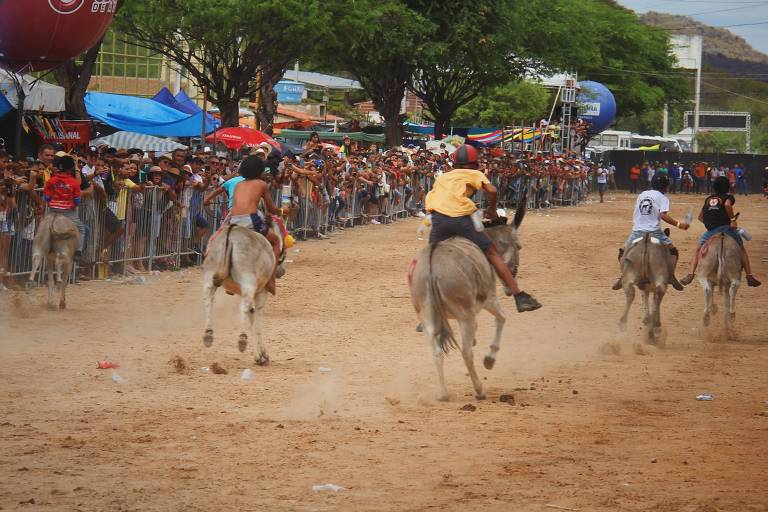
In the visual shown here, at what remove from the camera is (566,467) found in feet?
28.0

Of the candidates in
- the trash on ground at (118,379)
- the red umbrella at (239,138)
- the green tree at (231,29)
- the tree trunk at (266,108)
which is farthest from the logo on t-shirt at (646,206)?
the tree trunk at (266,108)

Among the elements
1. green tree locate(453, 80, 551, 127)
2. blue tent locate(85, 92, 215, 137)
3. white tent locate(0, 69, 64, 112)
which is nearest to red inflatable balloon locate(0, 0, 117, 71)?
white tent locate(0, 69, 64, 112)

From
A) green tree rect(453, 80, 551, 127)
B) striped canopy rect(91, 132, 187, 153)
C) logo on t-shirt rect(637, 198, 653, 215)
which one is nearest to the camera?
logo on t-shirt rect(637, 198, 653, 215)

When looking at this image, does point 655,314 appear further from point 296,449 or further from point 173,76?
point 173,76

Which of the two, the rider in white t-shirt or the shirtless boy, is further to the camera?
the rider in white t-shirt

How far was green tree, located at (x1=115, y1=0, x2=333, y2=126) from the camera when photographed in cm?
3478

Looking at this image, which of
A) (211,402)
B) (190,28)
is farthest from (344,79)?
(211,402)

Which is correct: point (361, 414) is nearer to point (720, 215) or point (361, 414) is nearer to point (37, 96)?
point (720, 215)

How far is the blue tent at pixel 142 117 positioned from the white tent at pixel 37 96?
9.46 metres

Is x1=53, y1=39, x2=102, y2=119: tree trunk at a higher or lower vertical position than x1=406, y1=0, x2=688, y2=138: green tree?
lower

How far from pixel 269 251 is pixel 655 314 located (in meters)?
5.27

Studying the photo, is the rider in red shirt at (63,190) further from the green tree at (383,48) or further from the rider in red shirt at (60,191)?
the green tree at (383,48)

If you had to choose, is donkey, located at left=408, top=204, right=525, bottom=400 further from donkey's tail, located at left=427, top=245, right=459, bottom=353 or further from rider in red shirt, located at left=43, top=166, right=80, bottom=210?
rider in red shirt, located at left=43, top=166, right=80, bottom=210

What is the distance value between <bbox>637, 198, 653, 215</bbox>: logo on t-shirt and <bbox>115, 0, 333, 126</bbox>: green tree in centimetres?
2034
